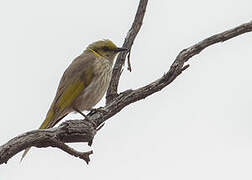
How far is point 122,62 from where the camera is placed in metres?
6.78

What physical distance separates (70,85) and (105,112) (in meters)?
1.07

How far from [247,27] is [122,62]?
200 cm

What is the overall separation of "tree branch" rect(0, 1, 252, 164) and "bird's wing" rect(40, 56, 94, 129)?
0.48 metres

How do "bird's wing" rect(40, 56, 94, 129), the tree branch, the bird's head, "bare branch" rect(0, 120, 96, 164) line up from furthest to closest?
1. the bird's head
2. "bird's wing" rect(40, 56, 94, 129)
3. the tree branch
4. "bare branch" rect(0, 120, 96, 164)

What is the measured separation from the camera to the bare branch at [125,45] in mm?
6489

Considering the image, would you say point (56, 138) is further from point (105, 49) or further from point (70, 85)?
point (105, 49)

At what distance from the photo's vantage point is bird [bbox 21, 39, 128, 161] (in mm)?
6480

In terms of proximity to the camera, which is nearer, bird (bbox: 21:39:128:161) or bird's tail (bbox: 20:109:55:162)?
bird's tail (bbox: 20:109:55:162)

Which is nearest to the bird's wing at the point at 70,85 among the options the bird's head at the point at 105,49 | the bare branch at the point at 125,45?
the bird's head at the point at 105,49

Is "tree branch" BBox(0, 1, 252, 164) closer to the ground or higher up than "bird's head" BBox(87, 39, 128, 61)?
closer to the ground

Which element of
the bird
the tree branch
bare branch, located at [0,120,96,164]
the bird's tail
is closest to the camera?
bare branch, located at [0,120,96,164]

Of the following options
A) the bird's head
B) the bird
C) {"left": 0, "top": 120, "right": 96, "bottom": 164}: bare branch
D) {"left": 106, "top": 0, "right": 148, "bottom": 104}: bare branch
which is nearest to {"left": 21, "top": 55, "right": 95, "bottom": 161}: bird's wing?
the bird

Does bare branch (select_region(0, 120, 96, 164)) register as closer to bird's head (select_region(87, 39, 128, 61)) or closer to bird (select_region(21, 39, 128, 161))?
bird (select_region(21, 39, 128, 161))

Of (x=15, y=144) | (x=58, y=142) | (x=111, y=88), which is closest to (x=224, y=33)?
(x=111, y=88)
